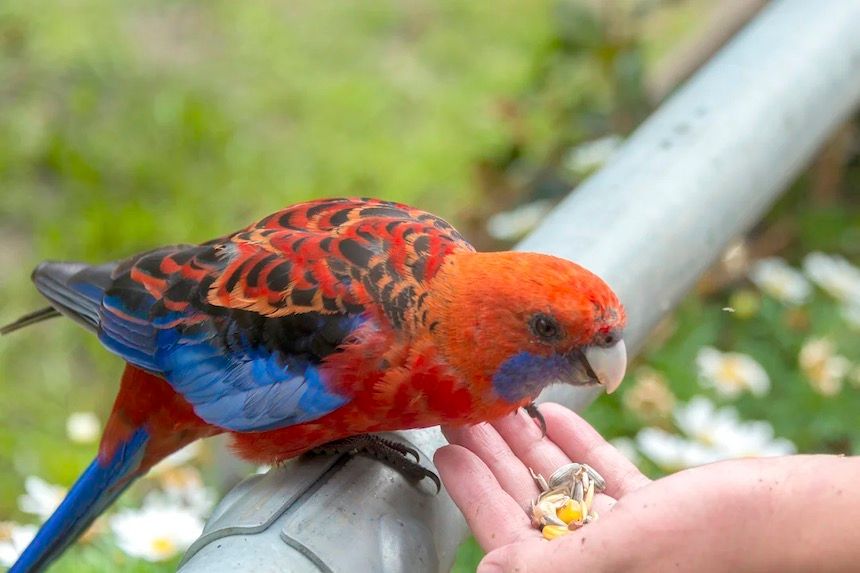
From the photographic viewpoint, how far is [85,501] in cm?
225

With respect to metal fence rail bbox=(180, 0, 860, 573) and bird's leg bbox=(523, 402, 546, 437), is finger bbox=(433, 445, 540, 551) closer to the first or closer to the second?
→ metal fence rail bbox=(180, 0, 860, 573)

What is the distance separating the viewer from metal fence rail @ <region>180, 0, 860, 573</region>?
1503mm

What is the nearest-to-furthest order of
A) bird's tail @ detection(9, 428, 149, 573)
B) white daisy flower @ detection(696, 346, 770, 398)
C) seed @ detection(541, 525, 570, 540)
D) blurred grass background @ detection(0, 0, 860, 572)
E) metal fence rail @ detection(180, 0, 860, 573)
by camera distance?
1. metal fence rail @ detection(180, 0, 860, 573)
2. seed @ detection(541, 525, 570, 540)
3. bird's tail @ detection(9, 428, 149, 573)
4. white daisy flower @ detection(696, 346, 770, 398)
5. blurred grass background @ detection(0, 0, 860, 572)

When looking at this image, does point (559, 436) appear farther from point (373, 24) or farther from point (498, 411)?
point (373, 24)

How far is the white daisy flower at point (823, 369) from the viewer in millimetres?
2979

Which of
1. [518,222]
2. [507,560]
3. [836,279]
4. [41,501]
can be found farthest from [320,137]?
[507,560]

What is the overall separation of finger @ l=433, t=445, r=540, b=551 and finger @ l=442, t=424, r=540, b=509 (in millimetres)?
96

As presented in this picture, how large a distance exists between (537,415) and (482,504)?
30 cm

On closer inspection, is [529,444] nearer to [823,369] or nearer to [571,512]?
[571,512]

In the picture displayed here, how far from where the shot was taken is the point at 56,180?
4.35 meters

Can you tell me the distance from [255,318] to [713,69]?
3.63ft

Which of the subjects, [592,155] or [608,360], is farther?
[592,155]

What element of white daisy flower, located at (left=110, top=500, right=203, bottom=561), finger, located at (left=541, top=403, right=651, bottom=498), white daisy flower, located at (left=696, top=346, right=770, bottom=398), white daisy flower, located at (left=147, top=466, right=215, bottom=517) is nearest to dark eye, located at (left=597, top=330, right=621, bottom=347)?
finger, located at (left=541, top=403, right=651, bottom=498)

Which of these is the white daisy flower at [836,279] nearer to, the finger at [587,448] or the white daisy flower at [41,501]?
the finger at [587,448]
